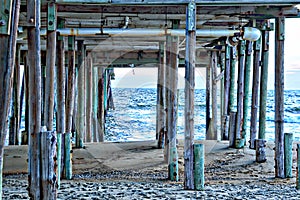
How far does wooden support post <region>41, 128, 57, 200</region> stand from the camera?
4.89 metres

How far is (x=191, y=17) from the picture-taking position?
23.5 ft

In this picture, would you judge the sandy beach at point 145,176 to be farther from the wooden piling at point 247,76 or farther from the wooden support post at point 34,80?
the wooden support post at point 34,80

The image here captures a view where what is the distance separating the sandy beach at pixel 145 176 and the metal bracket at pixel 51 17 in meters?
2.59

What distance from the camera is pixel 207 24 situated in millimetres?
11352

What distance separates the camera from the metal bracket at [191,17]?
7125 mm

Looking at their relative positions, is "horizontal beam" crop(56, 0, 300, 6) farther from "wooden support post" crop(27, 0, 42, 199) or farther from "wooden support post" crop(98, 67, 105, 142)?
"wooden support post" crop(98, 67, 105, 142)

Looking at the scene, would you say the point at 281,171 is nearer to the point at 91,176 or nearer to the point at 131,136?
the point at 91,176

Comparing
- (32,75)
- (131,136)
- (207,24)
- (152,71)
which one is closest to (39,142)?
(32,75)

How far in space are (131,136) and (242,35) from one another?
14307mm

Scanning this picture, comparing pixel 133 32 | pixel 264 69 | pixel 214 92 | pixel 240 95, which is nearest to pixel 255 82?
pixel 240 95

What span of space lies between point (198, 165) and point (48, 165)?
9.32 ft

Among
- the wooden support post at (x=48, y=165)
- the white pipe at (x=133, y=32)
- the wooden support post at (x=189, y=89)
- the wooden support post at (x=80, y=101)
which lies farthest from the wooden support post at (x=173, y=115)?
the wooden support post at (x=80, y=101)

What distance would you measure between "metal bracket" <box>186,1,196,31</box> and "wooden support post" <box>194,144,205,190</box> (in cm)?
182

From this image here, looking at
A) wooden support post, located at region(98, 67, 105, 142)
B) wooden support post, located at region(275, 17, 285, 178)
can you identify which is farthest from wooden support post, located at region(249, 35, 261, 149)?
wooden support post, located at region(98, 67, 105, 142)
